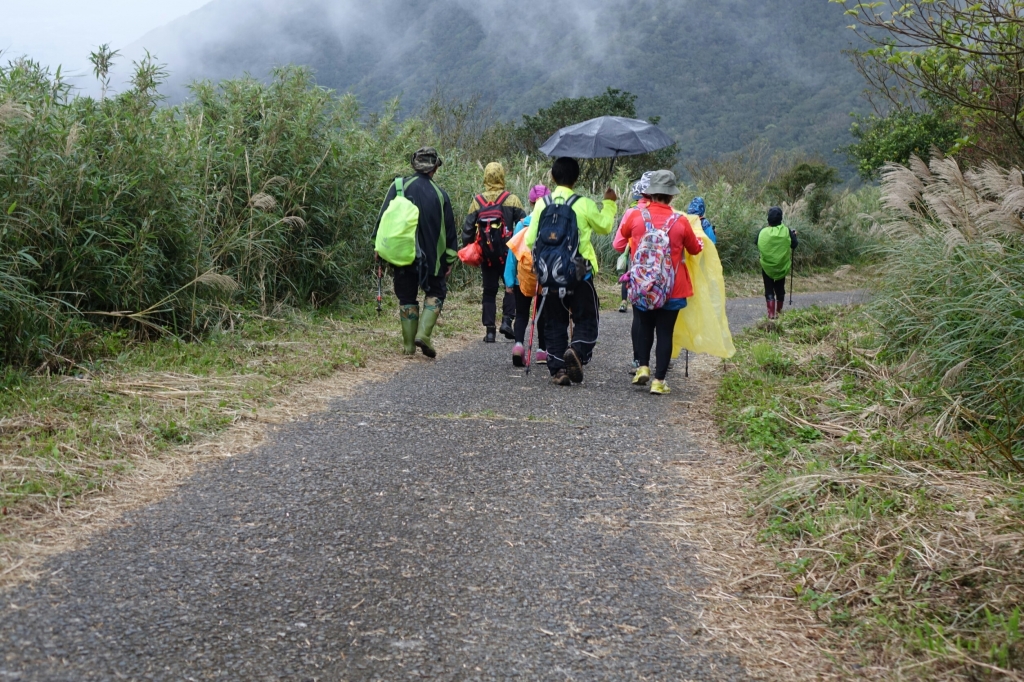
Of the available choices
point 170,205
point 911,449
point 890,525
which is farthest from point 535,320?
point 890,525

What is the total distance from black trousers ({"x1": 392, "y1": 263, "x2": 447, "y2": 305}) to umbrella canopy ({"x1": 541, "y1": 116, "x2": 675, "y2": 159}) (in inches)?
135

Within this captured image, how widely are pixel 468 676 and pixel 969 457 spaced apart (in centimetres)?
310

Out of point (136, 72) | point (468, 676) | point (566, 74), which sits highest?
point (566, 74)

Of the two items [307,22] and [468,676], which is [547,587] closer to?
[468,676]

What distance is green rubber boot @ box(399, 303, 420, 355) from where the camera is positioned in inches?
356

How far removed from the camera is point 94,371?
6.47 metres

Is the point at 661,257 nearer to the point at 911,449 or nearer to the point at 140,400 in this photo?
the point at 911,449

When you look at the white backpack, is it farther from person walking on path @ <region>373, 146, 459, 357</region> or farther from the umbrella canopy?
the umbrella canopy

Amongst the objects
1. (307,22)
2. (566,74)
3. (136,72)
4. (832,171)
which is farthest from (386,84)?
(136,72)

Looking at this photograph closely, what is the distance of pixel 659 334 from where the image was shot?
7781 mm

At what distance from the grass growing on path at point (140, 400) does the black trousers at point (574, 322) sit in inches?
61.2

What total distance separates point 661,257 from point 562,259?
2.75 feet

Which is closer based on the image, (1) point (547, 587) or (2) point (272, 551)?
(1) point (547, 587)

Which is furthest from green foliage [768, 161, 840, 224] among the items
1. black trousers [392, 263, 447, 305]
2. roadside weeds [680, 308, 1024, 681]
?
roadside weeds [680, 308, 1024, 681]
